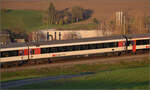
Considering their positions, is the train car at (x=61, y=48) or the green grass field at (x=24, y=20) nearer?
the train car at (x=61, y=48)

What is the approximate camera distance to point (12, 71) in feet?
87.5

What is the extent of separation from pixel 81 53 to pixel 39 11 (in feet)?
328

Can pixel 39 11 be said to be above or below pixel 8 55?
above

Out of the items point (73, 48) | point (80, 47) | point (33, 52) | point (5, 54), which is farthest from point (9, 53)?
point (80, 47)

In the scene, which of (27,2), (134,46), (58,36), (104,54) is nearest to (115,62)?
(104,54)

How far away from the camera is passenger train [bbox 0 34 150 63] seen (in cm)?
2800

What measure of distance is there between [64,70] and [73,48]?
4.08m

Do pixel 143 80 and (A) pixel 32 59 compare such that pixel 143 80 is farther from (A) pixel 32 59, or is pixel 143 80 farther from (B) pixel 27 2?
(B) pixel 27 2

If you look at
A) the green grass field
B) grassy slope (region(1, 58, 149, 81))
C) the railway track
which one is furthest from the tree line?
grassy slope (region(1, 58, 149, 81))

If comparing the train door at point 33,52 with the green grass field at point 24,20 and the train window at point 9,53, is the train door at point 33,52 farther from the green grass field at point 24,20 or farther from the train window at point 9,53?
the green grass field at point 24,20

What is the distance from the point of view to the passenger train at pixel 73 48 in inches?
1102

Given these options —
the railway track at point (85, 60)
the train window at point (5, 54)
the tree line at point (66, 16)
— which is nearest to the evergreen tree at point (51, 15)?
the tree line at point (66, 16)

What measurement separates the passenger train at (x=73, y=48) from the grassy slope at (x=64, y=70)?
2296mm

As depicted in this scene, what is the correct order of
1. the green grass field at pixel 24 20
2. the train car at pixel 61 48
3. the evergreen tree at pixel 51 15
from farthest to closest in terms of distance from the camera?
1. the evergreen tree at pixel 51 15
2. the green grass field at pixel 24 20
3. the train car at pixel 61 48
